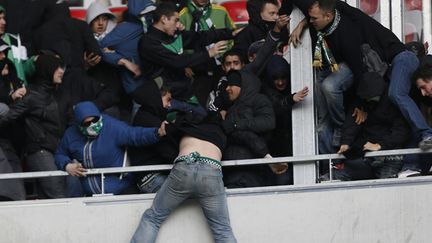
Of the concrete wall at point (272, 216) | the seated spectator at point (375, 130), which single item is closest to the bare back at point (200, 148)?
the concrete wall at point (272, 216)

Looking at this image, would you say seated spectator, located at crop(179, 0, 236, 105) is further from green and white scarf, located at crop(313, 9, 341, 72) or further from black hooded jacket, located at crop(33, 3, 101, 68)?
green and white scarf, located at crop(313, 9, 341, 72)

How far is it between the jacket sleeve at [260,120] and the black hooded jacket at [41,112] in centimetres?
174

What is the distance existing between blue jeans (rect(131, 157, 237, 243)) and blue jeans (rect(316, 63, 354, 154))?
1.26 m

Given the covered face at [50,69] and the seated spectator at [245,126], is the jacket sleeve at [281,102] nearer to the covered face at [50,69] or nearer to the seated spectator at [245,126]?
the seated spectator at [245,126]

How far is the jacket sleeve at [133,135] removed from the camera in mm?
14172

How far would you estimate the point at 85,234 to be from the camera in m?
14.4

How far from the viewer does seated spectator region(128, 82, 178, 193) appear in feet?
47.4

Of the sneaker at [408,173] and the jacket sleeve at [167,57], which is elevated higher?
the jacket sleeve at [167,57]

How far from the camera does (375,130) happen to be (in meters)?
14.6

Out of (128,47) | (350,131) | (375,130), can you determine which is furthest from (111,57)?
(375,130)

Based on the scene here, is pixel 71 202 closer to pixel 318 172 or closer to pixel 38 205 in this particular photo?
pixel 38 205

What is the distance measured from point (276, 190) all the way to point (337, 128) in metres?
0.84

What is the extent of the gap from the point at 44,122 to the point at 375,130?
304cm

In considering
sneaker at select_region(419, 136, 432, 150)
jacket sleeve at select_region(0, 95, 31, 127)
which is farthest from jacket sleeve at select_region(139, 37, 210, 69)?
sneaker at select_region(419, 136, 432, 150)
